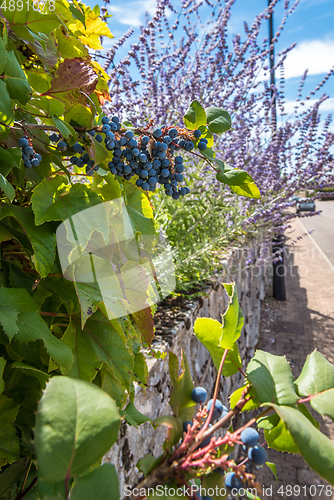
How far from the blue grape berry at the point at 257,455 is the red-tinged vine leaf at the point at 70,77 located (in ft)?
1.99

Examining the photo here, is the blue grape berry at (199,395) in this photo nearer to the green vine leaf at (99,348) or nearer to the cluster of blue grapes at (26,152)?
the green vine leaf at (99,348)

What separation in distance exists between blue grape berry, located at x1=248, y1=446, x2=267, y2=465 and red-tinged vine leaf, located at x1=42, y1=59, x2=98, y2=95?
61 cm

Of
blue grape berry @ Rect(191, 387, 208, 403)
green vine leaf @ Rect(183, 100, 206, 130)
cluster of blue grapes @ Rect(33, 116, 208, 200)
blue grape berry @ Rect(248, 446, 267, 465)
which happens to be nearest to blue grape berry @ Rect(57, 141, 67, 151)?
cluster of blue grapes @ Rect(33, 116, 208, 200)

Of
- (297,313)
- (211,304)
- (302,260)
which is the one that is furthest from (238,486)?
(302,260)

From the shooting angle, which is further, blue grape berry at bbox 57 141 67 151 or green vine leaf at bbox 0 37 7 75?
blue grape berry at bbox 57 141 67 151

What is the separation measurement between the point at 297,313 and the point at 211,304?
4028 mm

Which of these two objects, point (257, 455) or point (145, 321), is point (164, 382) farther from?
point (257, 455)

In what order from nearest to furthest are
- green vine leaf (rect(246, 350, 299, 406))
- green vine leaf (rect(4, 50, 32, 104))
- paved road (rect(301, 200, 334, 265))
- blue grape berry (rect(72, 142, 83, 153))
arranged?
green vine leaf (rect(246, 350, 299, 406)) < green vine leaf (rect(4, 50, 32, 104)) < blue grape berry (rect(72, 142, 83, 153)) < paved road (rect(301, 200, 334, 265))

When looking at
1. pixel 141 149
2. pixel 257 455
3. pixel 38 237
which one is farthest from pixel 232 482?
pixel 141 149

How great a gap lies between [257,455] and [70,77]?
63cm

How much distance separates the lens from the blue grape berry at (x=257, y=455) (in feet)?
1.36

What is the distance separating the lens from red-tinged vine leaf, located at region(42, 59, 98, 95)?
1.72ft

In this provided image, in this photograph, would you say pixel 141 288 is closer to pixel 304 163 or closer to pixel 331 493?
pixel 331 493

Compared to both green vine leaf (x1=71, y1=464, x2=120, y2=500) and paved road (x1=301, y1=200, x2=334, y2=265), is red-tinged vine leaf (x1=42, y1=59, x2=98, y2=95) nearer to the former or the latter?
green vine leaf (x1=71, y1=464, x2=120, y2=500)
